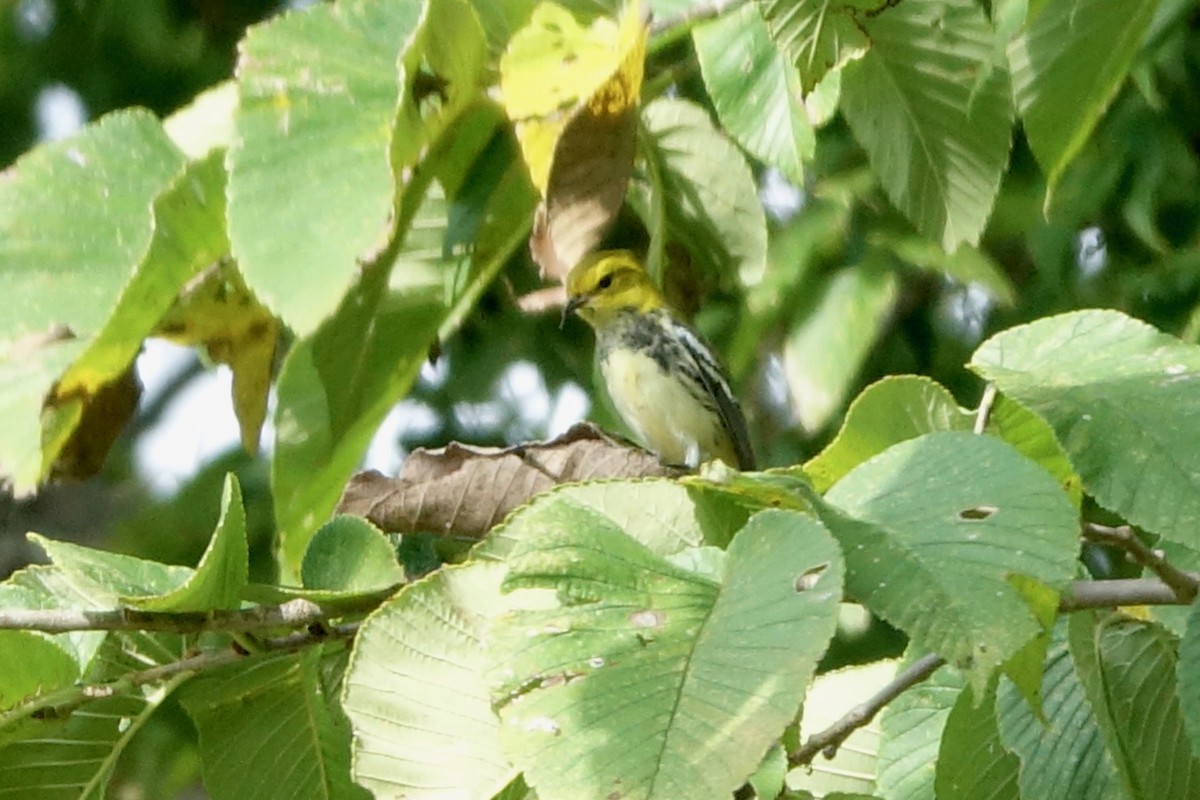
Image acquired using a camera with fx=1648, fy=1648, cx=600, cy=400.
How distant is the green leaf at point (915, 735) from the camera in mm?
988

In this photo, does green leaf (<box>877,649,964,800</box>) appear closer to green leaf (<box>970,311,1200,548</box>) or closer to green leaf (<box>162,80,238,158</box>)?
green leaf (<box>970,311,1200,548</box>)

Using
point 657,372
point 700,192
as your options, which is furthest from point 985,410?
point 657,372

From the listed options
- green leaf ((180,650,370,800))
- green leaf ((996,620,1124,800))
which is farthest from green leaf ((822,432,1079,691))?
green leaf ((180,650,370,800))

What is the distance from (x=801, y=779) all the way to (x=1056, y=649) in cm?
25

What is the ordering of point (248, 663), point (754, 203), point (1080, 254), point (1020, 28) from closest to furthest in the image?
point (248, 663) < point (1020, 28) < point (754, 203) < point (1080, 254)

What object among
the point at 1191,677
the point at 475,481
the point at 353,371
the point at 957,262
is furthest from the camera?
the point at 957,262

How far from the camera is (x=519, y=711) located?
64 cm

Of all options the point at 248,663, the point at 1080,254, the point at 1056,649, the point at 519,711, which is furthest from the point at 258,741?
the point at 1080,254

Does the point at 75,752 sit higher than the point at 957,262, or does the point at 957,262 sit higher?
the point at 75,752

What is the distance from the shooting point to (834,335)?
2.46 m

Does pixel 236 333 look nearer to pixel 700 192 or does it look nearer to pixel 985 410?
pixel 700 192

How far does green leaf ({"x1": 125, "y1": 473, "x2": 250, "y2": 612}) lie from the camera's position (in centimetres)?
79

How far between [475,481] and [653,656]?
37 centimetres

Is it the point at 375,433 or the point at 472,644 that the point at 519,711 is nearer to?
the point at 472,644
